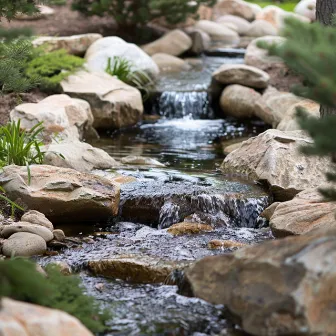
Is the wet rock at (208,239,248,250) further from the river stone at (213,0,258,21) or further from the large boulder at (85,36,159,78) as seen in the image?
the river stone at (213,0,258,21)

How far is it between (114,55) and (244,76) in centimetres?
274

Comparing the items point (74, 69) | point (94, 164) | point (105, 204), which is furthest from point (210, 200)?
point (74, 69)

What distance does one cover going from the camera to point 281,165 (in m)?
8.09

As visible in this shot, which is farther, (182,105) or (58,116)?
(182,105)

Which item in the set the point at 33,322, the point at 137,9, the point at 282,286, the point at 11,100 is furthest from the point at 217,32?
the point at 33,322

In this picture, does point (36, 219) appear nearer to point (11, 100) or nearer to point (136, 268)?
point (136, 268)

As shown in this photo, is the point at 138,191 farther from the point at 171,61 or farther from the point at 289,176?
the point at 171,61

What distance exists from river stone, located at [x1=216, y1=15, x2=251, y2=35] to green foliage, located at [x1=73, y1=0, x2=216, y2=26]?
420cm

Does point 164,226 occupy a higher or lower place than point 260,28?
higher

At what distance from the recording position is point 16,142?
780cm

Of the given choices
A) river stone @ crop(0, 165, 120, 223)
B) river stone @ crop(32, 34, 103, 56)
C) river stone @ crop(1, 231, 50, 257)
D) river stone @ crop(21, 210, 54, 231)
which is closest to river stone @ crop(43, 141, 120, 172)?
river stone @ crop(0, 165, 120, 223)

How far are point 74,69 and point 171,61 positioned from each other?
4350 millimetres

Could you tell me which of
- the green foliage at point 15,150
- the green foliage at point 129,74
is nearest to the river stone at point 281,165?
the green foliage at point 15,150

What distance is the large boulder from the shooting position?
14117mm
